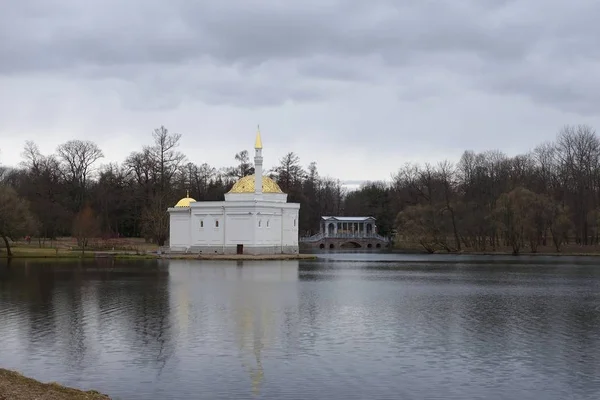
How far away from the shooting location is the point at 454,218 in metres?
86.3

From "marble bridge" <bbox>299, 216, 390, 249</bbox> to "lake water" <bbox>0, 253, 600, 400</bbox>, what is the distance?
7831 cm

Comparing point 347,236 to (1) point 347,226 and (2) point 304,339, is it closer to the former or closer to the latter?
(1) point 347,226

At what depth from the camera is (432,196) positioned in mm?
94938

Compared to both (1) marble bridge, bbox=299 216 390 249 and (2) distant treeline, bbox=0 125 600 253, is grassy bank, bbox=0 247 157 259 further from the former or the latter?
(1) marble bridge, bbox=299 216 390 249

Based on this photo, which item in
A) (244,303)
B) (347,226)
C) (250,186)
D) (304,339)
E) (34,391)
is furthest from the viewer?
(347,226)

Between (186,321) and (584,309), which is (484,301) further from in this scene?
(186,321)

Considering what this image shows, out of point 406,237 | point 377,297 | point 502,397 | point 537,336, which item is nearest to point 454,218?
point 406,237

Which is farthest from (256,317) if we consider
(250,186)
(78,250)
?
(250,186)

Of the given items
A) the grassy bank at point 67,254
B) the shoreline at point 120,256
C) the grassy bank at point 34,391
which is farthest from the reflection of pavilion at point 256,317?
the grassy bank at point 67,254

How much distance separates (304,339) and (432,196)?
249ft

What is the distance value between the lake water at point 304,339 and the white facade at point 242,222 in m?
33.7

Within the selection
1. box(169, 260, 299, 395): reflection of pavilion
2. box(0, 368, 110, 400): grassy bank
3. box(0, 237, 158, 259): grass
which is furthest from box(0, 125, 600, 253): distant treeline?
box(0, 368, 110, 400): grassy bank

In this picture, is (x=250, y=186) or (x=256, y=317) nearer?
(x=256, y=317)

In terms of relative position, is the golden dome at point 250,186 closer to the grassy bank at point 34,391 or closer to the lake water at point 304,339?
the lake water at point 304,339
